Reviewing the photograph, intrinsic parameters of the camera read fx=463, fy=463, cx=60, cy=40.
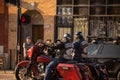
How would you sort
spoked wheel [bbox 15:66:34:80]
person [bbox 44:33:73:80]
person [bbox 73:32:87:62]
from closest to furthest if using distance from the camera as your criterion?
person [bbox 44:33:73:80] → person [bbox 73:32:87:62] → spoked wheel [bbox 15:66:34:80]

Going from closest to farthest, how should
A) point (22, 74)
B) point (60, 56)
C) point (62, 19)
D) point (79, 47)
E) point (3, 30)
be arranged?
point (60, 56) < point (79, 47) < point (22, 74) < point (62, 19) < point (3, 30)

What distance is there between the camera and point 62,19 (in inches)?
1089

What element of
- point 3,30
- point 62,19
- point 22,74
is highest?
point 62,19

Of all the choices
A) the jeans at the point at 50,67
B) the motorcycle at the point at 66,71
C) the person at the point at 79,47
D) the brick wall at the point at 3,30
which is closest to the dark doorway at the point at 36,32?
the brick wall at the point at 3,30

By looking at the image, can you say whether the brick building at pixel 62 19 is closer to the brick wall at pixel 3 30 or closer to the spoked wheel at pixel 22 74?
the brick wall at pixel 3 30

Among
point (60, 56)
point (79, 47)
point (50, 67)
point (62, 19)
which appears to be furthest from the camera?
point (62, 19)

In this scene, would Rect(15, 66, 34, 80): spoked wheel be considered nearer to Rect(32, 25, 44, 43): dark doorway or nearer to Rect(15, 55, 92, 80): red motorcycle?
Rect(15, 55, 92, 80): red motorcycle

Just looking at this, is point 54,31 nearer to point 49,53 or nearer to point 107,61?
point 107,61

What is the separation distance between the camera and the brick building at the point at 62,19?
26.8m

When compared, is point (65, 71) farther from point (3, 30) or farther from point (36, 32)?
point (3, 30)

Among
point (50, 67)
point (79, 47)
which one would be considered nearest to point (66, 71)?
point (50, 67)

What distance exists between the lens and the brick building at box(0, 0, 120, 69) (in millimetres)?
26766

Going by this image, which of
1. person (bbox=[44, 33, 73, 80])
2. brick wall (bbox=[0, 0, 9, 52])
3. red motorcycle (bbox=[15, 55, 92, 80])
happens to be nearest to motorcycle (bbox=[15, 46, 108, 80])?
red motorcycle (bbox=[15, 55, 92, 80])

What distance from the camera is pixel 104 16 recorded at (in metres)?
26.8
